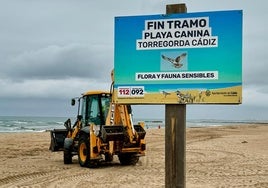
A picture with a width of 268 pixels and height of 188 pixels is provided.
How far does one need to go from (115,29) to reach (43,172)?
31.1 feet

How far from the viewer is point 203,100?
416 cm

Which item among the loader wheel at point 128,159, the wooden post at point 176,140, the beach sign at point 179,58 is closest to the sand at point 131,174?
the loader wheel at point 128,159

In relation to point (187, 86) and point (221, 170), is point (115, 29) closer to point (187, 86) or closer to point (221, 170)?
point (187, 86)

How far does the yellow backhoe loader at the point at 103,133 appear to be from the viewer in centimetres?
1353

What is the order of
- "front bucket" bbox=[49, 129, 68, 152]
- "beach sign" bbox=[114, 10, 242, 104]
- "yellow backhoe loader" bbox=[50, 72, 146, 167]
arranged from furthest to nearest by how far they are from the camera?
1. "front bucket" bbox=[49, 129, 68, 152]
2. "yellow backhoe loader" bbox=[50, 72, 146, 167]
3. "beach sign" bbox=[114, 10, 242, 104]

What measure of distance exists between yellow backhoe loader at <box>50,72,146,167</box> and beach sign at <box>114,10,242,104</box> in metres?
8.62

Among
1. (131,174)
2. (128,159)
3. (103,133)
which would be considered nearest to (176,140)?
(131,174)

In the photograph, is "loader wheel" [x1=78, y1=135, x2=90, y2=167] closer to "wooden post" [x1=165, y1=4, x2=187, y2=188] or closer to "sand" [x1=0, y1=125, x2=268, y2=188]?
"sand" [x1=0, y1=125, x2=268, y2=188]

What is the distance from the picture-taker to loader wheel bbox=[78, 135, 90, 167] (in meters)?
13.8

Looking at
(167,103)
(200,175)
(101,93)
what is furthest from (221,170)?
(167,103)

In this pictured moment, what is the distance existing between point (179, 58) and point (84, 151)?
10.5 m

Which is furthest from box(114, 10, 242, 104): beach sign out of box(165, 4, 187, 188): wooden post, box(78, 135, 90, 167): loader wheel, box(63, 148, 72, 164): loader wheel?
box(63, 148, 72, 164): loader wheel

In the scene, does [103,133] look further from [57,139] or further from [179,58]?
[179,58]

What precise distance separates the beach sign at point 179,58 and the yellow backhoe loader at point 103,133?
28.3 feet
